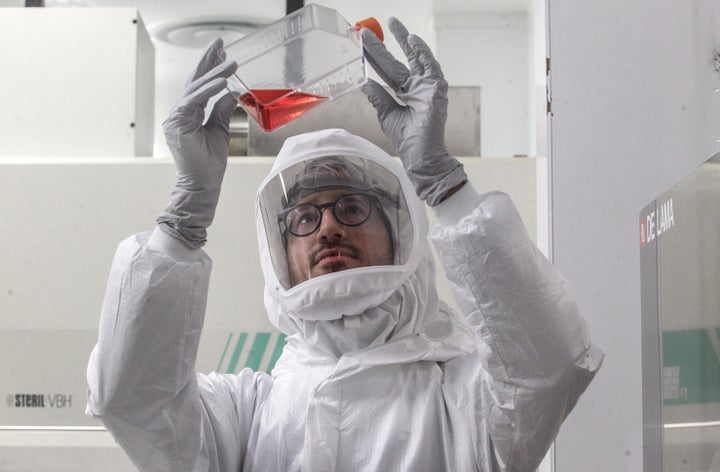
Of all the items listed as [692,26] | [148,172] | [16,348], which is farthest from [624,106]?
[16,348]

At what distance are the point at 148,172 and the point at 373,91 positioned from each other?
3.77ft

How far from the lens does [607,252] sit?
6.65 ft

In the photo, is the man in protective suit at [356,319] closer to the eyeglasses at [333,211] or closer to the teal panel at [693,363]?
the eyeglasses at [333,211]

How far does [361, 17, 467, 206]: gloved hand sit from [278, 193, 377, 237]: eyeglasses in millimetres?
288

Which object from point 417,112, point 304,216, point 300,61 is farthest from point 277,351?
point 417,112

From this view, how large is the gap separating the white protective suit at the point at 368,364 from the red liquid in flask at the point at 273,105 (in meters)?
0.20

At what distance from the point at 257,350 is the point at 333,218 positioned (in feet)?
2.69

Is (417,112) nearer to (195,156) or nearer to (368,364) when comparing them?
(195,156)

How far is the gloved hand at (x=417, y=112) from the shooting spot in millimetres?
1303

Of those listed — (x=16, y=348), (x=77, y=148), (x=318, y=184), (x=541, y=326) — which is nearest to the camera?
(x=541, y=326)

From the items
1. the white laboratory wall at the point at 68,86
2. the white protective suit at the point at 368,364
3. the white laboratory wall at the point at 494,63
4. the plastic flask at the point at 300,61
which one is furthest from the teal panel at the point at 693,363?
the white laboratory wall at the point at 494,63

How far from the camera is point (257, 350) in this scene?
2299 mm

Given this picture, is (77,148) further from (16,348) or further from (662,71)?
(662,71)

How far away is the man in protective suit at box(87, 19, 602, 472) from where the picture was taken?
4.10 ft
